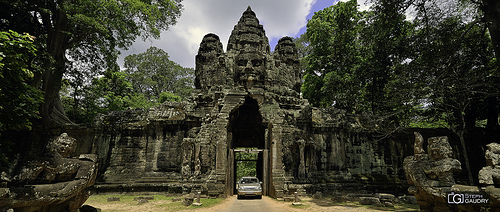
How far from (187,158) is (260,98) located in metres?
4.84

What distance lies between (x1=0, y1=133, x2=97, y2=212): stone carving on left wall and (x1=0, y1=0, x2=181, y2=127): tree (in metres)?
9.22

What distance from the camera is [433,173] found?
634 cm

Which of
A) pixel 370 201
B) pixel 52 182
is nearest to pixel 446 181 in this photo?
pixel 370 201

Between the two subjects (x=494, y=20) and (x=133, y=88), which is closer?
(x=494, y=20)

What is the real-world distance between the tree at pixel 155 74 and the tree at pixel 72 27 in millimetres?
12690

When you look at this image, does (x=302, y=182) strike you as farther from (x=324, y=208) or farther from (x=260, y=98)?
(x=260, y=98)

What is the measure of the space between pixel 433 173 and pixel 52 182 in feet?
28.2

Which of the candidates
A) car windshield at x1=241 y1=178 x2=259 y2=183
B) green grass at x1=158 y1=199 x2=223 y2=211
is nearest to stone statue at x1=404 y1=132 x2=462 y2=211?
green grass at x1=158 y1=199 x2=223 y2=211

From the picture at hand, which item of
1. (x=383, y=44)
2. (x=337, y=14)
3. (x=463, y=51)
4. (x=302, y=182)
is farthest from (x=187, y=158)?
(x=337, y=14)

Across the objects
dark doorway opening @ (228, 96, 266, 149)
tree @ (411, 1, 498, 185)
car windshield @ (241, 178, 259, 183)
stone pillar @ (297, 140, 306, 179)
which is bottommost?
car windshield @ (241, 178, 259, 183)

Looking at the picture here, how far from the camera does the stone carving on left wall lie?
15.1ft

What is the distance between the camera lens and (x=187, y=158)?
13.2m

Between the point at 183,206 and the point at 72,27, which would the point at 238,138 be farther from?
the point at 72,27

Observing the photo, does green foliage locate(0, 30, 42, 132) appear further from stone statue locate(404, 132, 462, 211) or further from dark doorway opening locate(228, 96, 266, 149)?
dark doorway opening locate(228, 96, 266, 149)
